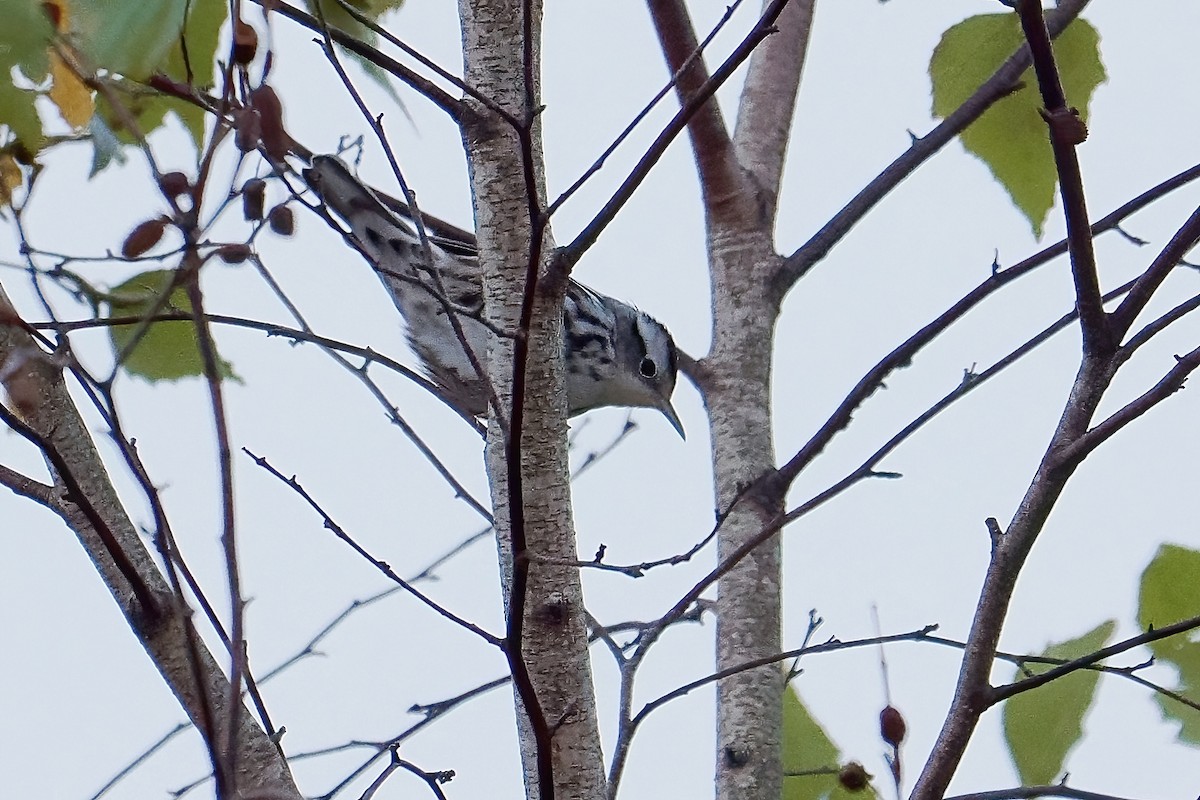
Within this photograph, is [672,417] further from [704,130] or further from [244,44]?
[244,44]

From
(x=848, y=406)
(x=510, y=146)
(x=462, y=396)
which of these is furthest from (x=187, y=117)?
(x=462, y=396)

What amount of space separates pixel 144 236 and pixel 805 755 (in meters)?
0.98

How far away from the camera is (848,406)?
58.4 inches

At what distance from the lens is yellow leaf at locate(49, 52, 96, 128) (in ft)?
3.53

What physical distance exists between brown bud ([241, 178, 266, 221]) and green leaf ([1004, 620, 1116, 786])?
749 millimetres

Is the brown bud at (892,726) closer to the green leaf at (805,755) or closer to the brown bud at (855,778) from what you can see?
the brown bud at (855,778)

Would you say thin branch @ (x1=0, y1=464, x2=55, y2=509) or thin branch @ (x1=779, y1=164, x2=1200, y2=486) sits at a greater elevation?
thin branch @ (x1=779, y1=164, x2=1200, y2=486)

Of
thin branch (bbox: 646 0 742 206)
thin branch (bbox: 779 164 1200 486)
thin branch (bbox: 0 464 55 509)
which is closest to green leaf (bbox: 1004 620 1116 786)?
thin branch (bbox: 779 164 1200 486)

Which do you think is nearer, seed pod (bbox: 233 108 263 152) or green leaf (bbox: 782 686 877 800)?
seed pod (bbox: 233 108 263 152)

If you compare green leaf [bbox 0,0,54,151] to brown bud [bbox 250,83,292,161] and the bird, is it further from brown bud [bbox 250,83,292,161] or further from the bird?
the bird

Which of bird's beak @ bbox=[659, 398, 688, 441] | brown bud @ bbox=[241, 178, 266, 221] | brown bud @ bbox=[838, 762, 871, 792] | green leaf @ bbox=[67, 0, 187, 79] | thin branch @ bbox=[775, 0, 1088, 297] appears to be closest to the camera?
green leaf @ bbox=[67, 0, 187, 79]

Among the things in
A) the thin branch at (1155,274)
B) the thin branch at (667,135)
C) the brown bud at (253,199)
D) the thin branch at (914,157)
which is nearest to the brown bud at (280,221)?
the brown bud at (253,199)

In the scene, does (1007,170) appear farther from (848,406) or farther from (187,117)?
(187,117)

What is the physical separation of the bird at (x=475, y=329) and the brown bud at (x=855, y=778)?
1174 mm
